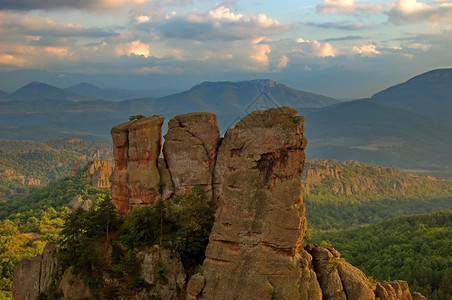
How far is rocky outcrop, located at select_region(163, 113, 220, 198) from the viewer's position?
1391 inches

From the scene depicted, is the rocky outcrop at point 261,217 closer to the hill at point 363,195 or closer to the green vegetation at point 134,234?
the green vegetation at point 134,234

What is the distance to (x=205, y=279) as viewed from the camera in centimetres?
2722

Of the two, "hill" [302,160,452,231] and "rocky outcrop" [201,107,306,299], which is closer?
"rocky outcrop" [201,107,306,299]

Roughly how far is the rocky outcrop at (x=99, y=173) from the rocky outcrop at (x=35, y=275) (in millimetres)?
63102

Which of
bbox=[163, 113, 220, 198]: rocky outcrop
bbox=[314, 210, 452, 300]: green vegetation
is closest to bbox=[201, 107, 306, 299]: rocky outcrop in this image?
bbox=[163, 113, 220, 198]: rocky outcrop

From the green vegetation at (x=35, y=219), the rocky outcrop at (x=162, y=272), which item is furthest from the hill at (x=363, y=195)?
the rocky outcrop at (x=162, y=272)

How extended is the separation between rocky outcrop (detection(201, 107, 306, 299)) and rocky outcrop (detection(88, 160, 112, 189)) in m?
77.4

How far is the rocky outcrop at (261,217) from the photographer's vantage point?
85.3ft

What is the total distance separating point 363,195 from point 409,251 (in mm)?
99581

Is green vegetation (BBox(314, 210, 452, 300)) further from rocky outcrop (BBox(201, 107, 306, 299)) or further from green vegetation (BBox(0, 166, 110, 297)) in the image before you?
green vegetation (BBox(0, 166, 110, 297))

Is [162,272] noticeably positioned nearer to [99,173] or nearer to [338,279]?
[338,279]

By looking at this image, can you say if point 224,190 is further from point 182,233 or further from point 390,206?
point 390,206

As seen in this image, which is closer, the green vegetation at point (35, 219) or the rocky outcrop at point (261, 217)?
the rocky outcrop at point (261, 217)

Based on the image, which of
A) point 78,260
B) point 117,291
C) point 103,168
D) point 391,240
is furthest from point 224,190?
point 103,168
